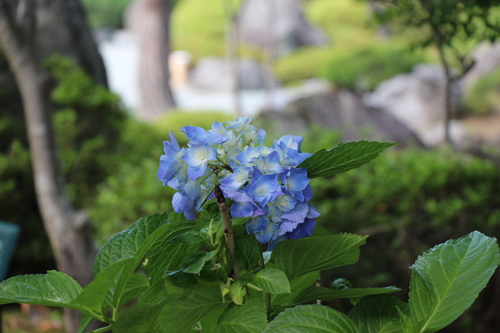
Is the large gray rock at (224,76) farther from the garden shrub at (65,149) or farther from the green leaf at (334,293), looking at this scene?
the green leaf at (334,293)

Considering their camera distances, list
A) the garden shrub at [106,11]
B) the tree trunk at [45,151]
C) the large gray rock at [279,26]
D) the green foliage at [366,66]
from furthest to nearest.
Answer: the garden shrub at [106,11], the large gray rock at [279,26], the green foliage at [366,66], the tree trunk at [45,151]

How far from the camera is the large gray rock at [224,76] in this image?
14.5m

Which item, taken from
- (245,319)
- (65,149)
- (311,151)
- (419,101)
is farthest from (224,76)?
(245,319)

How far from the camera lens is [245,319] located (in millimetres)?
657

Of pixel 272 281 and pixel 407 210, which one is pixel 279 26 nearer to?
pixel 407 210

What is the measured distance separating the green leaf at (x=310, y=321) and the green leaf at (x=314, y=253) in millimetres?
64

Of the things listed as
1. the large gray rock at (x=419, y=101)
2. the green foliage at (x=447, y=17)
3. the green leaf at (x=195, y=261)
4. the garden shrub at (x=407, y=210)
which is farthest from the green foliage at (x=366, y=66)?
the green leaf at (x=195, y=261)

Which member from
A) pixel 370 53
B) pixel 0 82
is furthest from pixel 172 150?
pixel 370 53

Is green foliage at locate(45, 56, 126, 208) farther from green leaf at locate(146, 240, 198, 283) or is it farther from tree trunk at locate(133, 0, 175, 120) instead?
tree trunk at locate(133, 0, 175, 120)

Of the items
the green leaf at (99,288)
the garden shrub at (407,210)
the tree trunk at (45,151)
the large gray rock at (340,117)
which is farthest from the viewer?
the large gray rock at (340,117)

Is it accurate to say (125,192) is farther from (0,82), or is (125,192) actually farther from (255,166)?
(255,166)

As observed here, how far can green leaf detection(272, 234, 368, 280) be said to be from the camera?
0.69m

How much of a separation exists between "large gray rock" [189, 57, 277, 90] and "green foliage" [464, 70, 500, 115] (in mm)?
4658

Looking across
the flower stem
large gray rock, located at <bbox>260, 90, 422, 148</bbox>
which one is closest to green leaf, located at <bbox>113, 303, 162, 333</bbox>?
the flower stem
